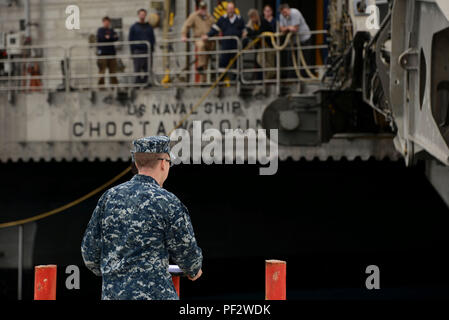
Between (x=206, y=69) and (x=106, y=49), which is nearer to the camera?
(x=206, y=69)

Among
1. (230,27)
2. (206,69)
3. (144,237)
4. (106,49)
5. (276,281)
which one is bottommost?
(276,281)

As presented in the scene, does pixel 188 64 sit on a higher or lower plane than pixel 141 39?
lower

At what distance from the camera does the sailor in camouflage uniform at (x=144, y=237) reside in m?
4.91

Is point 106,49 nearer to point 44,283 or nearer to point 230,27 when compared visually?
point 230,27

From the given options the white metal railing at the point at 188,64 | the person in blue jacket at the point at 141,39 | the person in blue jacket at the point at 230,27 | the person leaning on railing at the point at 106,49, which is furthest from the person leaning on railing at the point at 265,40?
the person leaning on railing at the point at 106,49

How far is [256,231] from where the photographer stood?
16938 mm

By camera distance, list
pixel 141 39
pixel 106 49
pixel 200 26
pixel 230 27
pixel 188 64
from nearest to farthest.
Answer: pixel 230 27
pixel 188 64
pixel 141 39
pixel 200 26
pixel 106 49

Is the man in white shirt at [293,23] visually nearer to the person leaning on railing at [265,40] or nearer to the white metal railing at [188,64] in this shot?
the person leaning on railing at [265,40]

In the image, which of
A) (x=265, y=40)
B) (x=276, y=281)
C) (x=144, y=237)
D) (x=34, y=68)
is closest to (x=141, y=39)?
(x=265, y=40)

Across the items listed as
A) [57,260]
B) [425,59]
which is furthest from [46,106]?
[425,59]

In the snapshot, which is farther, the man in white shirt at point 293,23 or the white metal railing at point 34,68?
the white metal railing at point 34,68

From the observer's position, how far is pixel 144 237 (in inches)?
194

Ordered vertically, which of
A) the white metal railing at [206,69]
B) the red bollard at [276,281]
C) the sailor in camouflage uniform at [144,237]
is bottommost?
the red bollard at [276,281]
